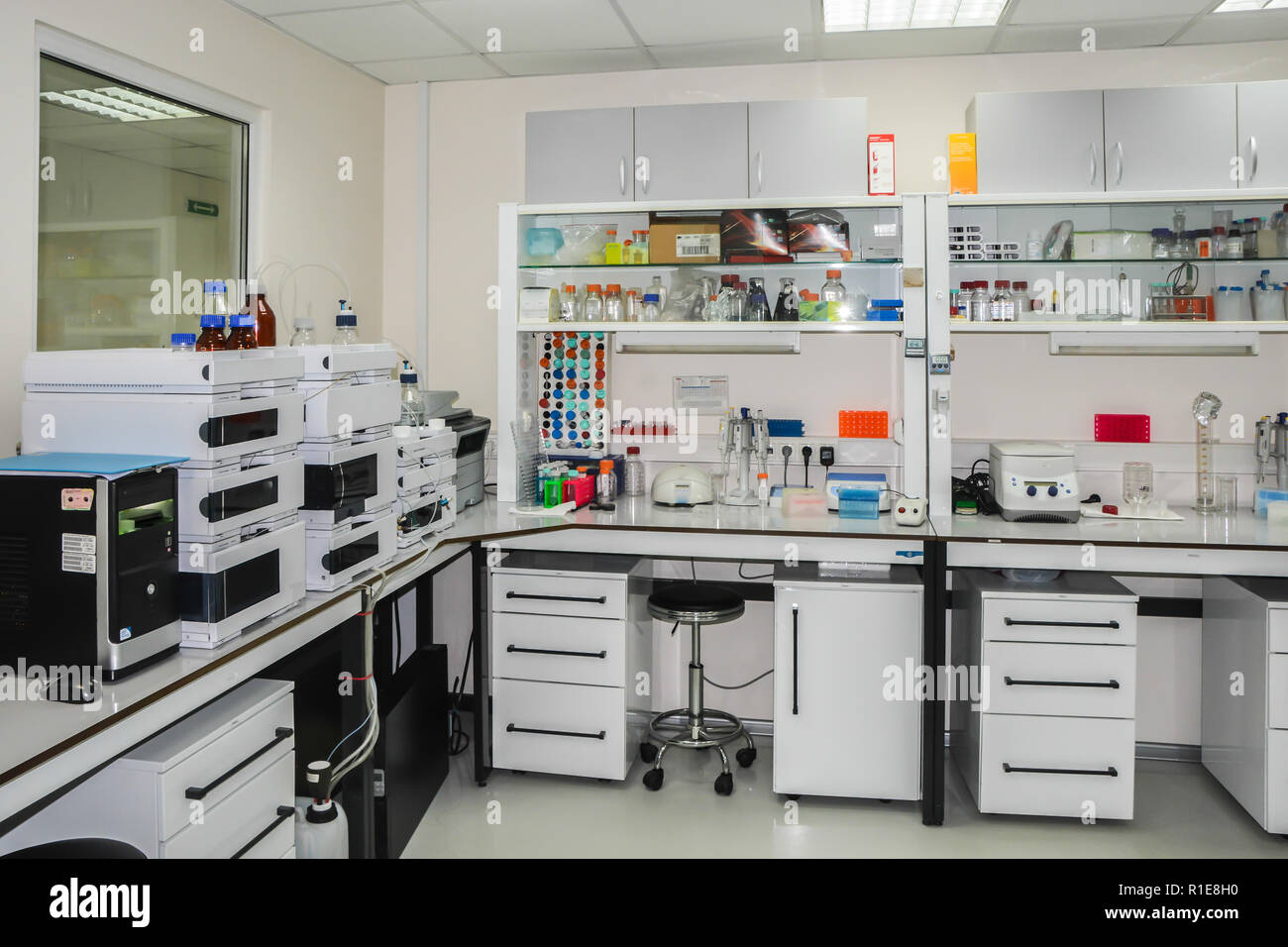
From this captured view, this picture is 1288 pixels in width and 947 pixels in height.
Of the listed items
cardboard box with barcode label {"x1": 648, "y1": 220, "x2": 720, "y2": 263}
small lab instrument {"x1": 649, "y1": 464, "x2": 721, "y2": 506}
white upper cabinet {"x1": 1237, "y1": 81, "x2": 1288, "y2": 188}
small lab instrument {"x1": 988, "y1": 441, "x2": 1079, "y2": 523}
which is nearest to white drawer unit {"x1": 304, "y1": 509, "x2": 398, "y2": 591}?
small lab instrument {"x1": 649, "y1": 464, "x2": 721, "y2": 506}

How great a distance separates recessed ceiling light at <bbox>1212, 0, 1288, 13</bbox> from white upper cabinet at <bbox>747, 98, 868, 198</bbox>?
47.3 inches

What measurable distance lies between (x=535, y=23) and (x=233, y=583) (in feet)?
7.96

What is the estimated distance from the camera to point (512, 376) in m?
3.63

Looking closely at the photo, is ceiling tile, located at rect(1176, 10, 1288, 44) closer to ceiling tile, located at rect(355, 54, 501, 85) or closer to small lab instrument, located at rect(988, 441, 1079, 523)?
small lab instrument, located at rect(988, 441, 1079, 523)

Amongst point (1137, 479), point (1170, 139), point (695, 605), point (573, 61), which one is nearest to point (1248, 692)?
point (1137, 479)

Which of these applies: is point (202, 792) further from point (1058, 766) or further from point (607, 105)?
point (607, 105)

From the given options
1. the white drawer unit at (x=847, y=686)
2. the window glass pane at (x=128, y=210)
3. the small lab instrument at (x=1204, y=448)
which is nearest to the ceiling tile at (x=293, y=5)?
the window glass pane at (x=128, y=210)

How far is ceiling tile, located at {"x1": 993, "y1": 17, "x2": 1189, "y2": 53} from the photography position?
10.8 ft

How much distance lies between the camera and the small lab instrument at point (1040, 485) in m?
3.21

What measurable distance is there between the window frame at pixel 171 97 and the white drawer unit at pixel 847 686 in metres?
2.30

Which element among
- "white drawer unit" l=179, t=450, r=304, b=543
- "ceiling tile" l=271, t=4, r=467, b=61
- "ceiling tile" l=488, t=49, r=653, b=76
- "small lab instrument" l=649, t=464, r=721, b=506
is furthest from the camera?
"ceiling tile" l=488, t=49, r=653, b=76

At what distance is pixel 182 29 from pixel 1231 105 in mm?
3545

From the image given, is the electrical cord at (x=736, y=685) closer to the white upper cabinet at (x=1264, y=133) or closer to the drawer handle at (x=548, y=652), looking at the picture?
the drawer handle at (x=548, y=652)

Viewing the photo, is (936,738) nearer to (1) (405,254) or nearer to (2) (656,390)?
(2) (656,390)
